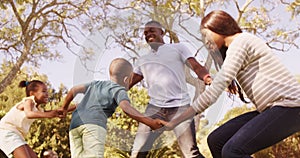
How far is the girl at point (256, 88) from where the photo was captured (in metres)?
2.53

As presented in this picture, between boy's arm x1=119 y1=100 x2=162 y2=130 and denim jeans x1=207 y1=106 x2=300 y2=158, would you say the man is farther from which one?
denim jeans x1=207 y1=106 x2=300 y2=158

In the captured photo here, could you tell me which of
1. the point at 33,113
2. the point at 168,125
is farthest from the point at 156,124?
the point at 33,113

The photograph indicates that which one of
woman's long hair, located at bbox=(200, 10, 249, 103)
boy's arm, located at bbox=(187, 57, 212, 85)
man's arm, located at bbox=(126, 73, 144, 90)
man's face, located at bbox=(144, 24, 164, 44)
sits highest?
woman's long hair, located at bbox=(200, 10, 249, 103)

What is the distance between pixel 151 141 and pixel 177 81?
525mm

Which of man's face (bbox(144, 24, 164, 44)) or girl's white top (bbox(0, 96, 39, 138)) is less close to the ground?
man's face (bbox(144, 24, 164, 44))

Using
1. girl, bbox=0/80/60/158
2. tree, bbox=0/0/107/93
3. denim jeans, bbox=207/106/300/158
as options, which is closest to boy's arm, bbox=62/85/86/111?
Result: girl, bbox=0/80/60/158

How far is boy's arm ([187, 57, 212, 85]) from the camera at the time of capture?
3.45 meters

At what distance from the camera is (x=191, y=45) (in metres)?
3.99

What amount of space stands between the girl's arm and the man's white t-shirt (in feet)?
2.84

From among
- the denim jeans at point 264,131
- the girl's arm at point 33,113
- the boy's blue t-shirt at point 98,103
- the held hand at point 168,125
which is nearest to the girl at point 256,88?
the denim jeans at point 264,131

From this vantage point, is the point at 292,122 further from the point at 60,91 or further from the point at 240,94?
the point at 60,91

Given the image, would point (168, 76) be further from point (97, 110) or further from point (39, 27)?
point (39, 27)

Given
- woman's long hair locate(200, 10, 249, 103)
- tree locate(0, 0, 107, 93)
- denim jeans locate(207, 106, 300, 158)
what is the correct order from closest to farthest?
denim jeans locate(207, 106, 300, 158) < woman's long hair locate(200, 10, 249, 103) < tree locate(0, 0, 107, 93)

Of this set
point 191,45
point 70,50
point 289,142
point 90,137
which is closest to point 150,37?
point 191,45
